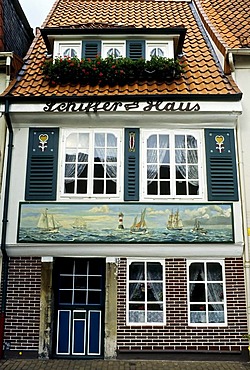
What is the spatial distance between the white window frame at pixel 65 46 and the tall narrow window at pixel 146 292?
611 centimetres

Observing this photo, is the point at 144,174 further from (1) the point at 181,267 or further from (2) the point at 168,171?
(1) the point at 181,267

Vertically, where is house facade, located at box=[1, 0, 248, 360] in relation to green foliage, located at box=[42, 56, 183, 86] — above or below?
below

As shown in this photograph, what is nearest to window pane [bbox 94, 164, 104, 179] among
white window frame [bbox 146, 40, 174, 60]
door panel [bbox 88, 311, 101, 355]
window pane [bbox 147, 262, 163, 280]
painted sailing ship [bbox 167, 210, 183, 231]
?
painted sailing ship [bbox 167, 210, 183, 231]

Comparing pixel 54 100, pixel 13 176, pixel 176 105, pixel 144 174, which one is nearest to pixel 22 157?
pixel 13 176

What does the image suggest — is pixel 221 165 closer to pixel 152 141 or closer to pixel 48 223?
pixel 152 141

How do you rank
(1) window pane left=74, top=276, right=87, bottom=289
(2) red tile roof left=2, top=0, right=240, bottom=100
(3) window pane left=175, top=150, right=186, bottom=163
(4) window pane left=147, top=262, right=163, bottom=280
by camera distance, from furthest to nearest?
(2) red tile roof left=2, top=0, right=240, bottom=100 → (3) window pane left=175, top=150, right=186, bottom=163 → (1) window pane left=74, top=276, right=87, bottom=289 → (4) window pane left=147, top=262, right=163, bottom=280

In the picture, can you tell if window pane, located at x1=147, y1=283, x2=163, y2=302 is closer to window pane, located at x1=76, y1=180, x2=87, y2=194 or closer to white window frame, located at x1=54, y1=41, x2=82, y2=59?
window pane, located at x1=76, y1=180, x2=87, y2=194

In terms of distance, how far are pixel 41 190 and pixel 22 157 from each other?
1.00 m

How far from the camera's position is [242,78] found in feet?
34.7

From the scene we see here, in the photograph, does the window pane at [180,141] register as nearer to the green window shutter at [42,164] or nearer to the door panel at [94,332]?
the green window shutter at [42,164]

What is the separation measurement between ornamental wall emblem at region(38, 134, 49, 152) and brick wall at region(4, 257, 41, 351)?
9.04 ft

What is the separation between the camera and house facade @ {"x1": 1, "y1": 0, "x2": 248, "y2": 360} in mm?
9297

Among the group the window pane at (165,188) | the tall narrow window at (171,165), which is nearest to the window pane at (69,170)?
the tall narrow window at (171,165)

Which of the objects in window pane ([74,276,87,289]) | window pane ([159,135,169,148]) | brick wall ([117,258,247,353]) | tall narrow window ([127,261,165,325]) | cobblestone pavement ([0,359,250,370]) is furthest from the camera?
window pane ([159,135,169,148])
